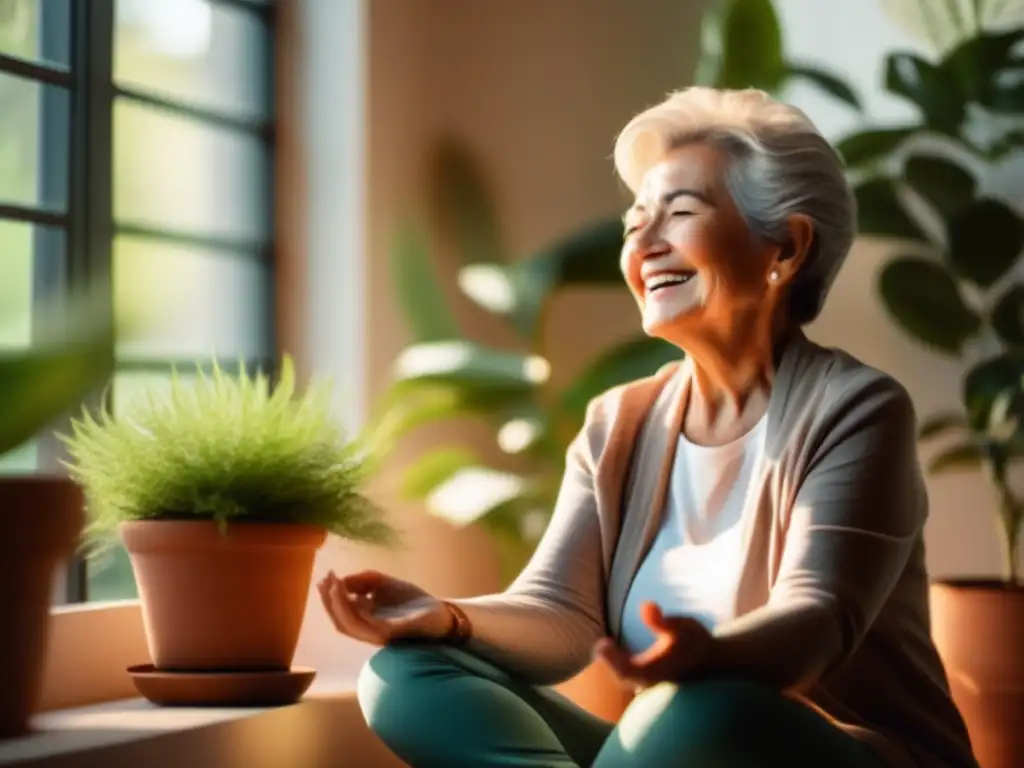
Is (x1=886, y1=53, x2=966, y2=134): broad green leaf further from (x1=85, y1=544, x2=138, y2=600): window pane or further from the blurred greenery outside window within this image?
(x1=85, y1=544, x2=138, y2=600): window pane

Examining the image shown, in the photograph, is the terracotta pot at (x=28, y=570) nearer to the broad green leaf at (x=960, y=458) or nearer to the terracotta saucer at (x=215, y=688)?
the terracotta saucer at (x=215, y=688)

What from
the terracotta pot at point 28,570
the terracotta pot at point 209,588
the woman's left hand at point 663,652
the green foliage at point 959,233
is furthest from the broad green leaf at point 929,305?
the terracotta pot at point 28,570

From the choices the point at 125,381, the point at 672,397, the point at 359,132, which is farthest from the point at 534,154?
the point at 672,397

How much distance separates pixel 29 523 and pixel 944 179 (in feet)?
5.19

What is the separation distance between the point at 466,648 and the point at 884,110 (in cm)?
158

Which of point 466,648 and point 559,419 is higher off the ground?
point 559,419

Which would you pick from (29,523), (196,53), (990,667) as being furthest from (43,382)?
(990,667)

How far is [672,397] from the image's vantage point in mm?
1962

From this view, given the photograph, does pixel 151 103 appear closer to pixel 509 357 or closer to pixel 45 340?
pixel 509 357

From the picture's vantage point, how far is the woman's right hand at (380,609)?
169cm

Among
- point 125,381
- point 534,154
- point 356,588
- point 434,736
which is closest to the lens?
point 434,736

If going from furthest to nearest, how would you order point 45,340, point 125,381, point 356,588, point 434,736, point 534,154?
1. point 534,154
2. point 125,381
3. point 356,588
4. point 434,736
5. point 45,340

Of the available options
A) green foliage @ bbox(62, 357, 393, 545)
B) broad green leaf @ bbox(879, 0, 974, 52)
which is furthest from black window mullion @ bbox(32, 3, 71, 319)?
broad green leaf @ bbox(879, 0, 974, 52)

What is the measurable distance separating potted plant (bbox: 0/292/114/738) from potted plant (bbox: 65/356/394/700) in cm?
24
